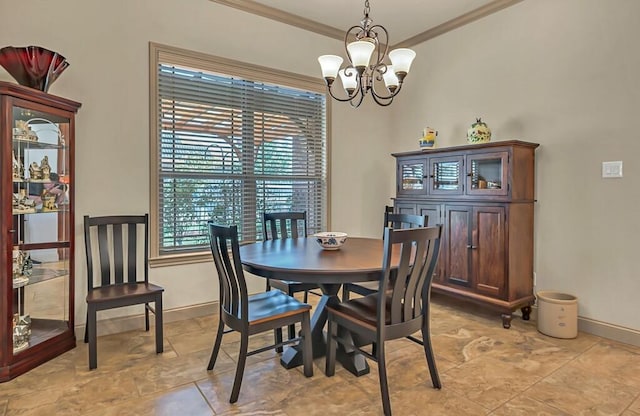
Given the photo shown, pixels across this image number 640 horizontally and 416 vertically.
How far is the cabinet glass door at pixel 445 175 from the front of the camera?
3.46 meters

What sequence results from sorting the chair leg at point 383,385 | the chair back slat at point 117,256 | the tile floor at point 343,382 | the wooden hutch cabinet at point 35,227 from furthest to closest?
the chair back slat at point 117,256
the wooden hutch cabinet at point 35,227
the tile floor at point 343,382
the chair leg at point 383,385

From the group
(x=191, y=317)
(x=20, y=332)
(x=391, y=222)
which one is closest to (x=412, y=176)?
(x=391, y=222)

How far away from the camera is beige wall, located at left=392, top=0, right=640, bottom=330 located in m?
2.80

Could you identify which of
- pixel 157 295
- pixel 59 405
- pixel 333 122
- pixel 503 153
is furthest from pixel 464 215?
pixel 59 405

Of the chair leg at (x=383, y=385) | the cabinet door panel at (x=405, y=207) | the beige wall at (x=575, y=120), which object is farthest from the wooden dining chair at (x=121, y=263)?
the beige wall at (x=575, y=120)

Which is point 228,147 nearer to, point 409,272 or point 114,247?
point 114,247

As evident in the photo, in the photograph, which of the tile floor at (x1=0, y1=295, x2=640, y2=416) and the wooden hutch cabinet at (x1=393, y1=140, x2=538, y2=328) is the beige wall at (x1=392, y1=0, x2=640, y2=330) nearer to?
the wooden hutch cabinet at (x1=393, y1=140, x2=538, y2=328)

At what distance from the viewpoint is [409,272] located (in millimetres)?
2088

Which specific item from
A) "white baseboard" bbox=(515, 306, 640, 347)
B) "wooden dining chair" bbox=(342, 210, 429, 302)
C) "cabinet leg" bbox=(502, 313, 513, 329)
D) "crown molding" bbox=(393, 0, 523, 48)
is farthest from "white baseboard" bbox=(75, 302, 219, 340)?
"crown molding" bbox=(393, 0, 523, 48)

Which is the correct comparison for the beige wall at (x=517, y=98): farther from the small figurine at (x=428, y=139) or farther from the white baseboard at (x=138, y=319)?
the small figurine at (x=428, y=139)

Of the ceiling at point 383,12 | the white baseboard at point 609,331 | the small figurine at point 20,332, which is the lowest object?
the white baseboard at point 609,331

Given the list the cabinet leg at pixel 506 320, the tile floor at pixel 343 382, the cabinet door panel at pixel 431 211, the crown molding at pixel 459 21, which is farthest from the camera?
the cabinet door panel at pixel 431 211

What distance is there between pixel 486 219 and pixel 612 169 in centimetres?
98

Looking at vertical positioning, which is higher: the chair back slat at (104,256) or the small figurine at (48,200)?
the small figurine at (48,200)
